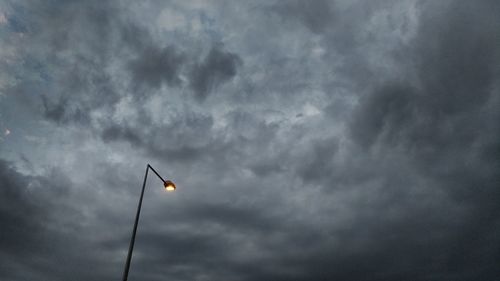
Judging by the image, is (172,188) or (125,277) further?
(172,188)

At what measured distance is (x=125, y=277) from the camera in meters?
12.6

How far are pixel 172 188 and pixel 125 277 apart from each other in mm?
5888

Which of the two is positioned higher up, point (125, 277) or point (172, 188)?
point (172, 188)

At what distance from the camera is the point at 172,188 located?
57.6 feet
